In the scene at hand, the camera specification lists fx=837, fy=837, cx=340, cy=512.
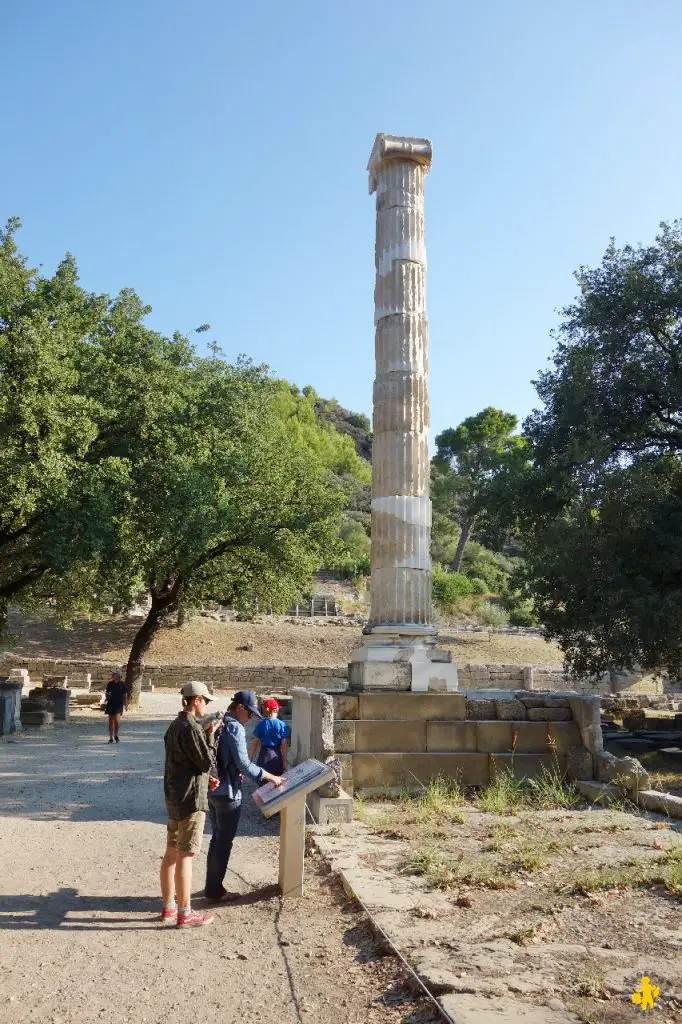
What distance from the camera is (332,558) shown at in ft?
86.6

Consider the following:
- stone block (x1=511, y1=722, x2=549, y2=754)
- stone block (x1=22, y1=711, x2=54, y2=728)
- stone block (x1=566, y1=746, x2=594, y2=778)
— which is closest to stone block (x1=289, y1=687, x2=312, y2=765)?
stone block (x1=511, y1=722, x2=549, y2=754)

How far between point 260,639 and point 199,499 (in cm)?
2187

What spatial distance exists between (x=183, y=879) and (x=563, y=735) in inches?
261

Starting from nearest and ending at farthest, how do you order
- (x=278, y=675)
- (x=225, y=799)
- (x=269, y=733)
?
1. (x=225, y=799)
2. (x=269, y=733)
3. (x=278, y=675)

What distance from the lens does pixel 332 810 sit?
870 centimetres

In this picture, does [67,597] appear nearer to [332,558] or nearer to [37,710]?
[37,710]

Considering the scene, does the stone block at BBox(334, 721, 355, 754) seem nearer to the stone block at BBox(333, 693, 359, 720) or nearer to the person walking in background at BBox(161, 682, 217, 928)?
the stone block at BBox(333, 693, 359, 720)

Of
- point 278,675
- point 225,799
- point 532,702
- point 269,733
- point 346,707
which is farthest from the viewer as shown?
point 278,675

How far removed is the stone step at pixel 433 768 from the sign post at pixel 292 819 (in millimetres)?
3769

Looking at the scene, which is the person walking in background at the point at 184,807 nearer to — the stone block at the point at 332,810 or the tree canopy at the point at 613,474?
the stone block at the point at 332,810

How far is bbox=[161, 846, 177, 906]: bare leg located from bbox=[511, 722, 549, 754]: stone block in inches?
238

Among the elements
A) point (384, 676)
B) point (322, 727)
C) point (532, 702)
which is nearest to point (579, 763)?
point (532, 702)

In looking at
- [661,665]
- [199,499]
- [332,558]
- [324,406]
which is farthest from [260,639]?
[324,406]

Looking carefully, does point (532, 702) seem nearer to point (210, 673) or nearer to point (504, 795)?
point (504, 795)
